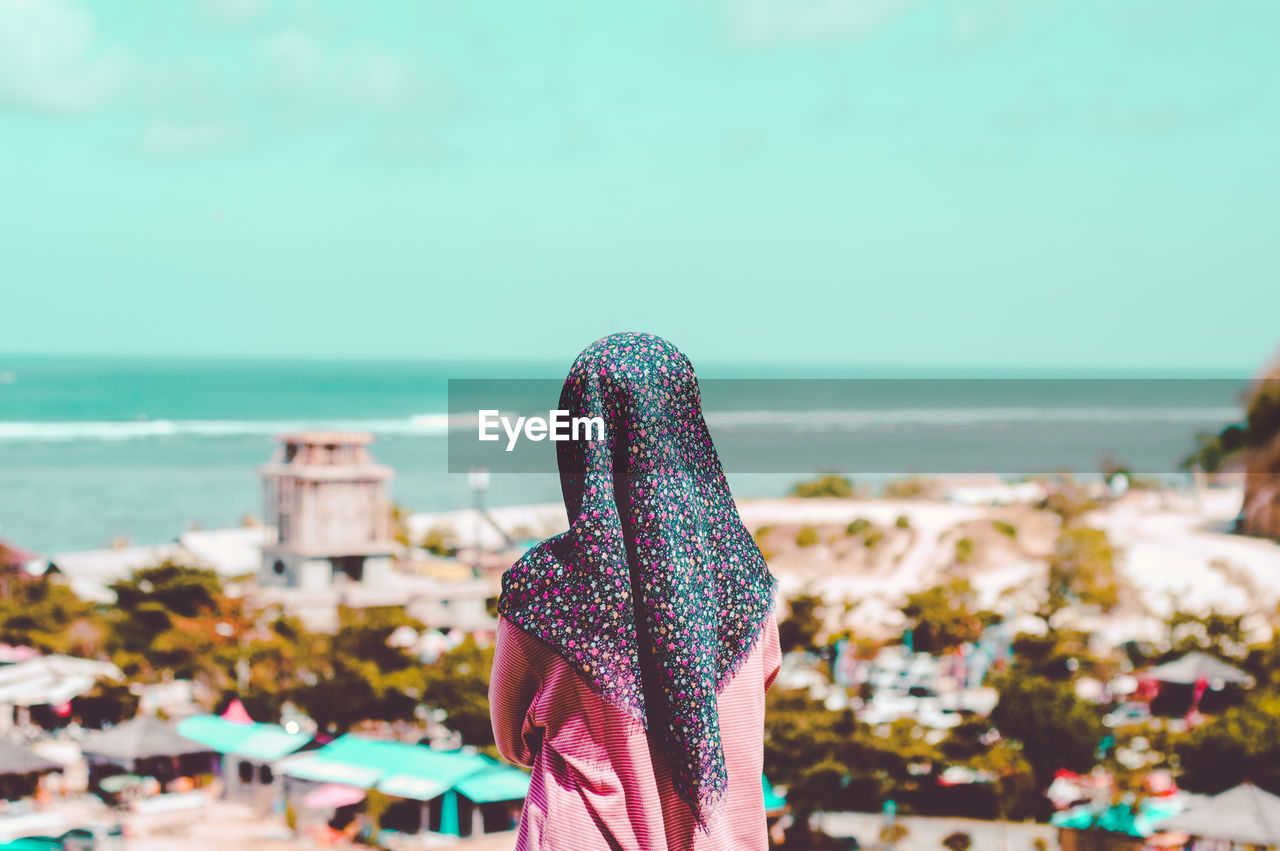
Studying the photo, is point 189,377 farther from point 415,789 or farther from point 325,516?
point 415,789

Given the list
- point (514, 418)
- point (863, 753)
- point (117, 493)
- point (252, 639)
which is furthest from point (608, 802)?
point (117, 493)

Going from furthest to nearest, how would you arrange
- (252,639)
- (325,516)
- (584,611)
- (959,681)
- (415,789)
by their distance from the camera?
(325,516), (959,681), (252,639), (415,789), (584,611)

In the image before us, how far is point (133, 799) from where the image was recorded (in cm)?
1248

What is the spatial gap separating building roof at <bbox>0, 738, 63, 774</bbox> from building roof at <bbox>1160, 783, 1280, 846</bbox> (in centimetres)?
1006

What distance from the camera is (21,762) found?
39.5 feet

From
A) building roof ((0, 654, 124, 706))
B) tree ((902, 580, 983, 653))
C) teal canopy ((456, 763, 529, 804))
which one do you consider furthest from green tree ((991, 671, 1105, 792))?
building roof ((0, 654, 124, 706))

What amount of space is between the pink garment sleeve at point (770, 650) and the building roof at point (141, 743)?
12.0 m

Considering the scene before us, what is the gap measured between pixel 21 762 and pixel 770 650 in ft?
39.9

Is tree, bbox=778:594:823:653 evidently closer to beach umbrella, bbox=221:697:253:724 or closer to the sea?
beach umbrella, bbox=221:697:253:724

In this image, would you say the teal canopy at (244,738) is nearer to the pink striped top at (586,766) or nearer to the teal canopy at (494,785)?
the teal canopy at (494,785)

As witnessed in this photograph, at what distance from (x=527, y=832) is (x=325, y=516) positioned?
20.4 metres


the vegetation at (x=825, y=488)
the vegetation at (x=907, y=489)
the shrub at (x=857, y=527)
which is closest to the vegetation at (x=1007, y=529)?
the shrub at (x=857, y=527)

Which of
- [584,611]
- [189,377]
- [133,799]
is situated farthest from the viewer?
[189,377]

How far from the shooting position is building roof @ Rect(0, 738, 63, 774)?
11945 millimetres
